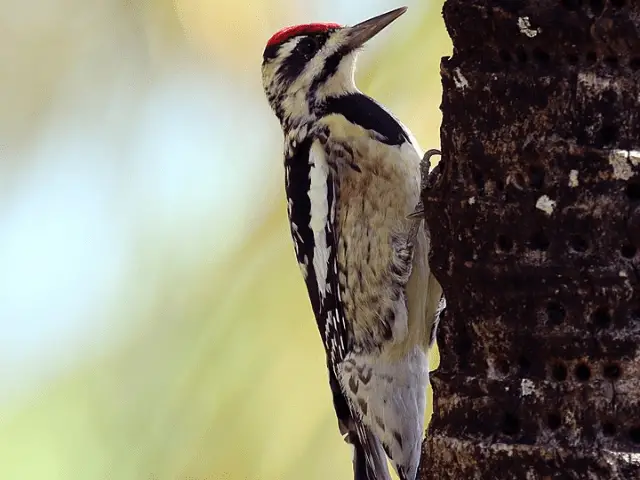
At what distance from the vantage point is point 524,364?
2451mm

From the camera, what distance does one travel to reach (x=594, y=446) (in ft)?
7.59

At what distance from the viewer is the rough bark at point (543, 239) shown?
2334mm

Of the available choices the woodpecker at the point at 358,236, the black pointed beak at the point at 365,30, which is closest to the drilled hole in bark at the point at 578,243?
the woodpecker at the point at 358,236

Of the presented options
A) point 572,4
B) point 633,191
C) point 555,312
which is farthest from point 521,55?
point 555,312

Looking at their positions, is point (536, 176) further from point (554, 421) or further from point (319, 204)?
point (319, 204)

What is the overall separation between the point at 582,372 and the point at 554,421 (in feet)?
0.35

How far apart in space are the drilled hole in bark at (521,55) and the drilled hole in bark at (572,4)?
12cm

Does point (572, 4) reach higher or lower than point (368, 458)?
higher

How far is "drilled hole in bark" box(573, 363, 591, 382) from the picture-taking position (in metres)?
2.37

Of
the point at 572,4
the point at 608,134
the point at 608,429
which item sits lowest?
the point at 608,429

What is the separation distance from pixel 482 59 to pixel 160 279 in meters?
3.31

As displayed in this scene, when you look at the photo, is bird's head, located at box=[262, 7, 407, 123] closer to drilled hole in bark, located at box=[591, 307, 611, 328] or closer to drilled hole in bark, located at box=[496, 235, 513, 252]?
drilled hole in bark, located at box=[496, 235, 513, 252]

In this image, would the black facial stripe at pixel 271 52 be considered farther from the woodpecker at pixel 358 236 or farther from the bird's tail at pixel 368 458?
the bird's tail at pixel 368 458

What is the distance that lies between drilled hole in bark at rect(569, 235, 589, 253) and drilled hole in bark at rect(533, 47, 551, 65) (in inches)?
13.8
